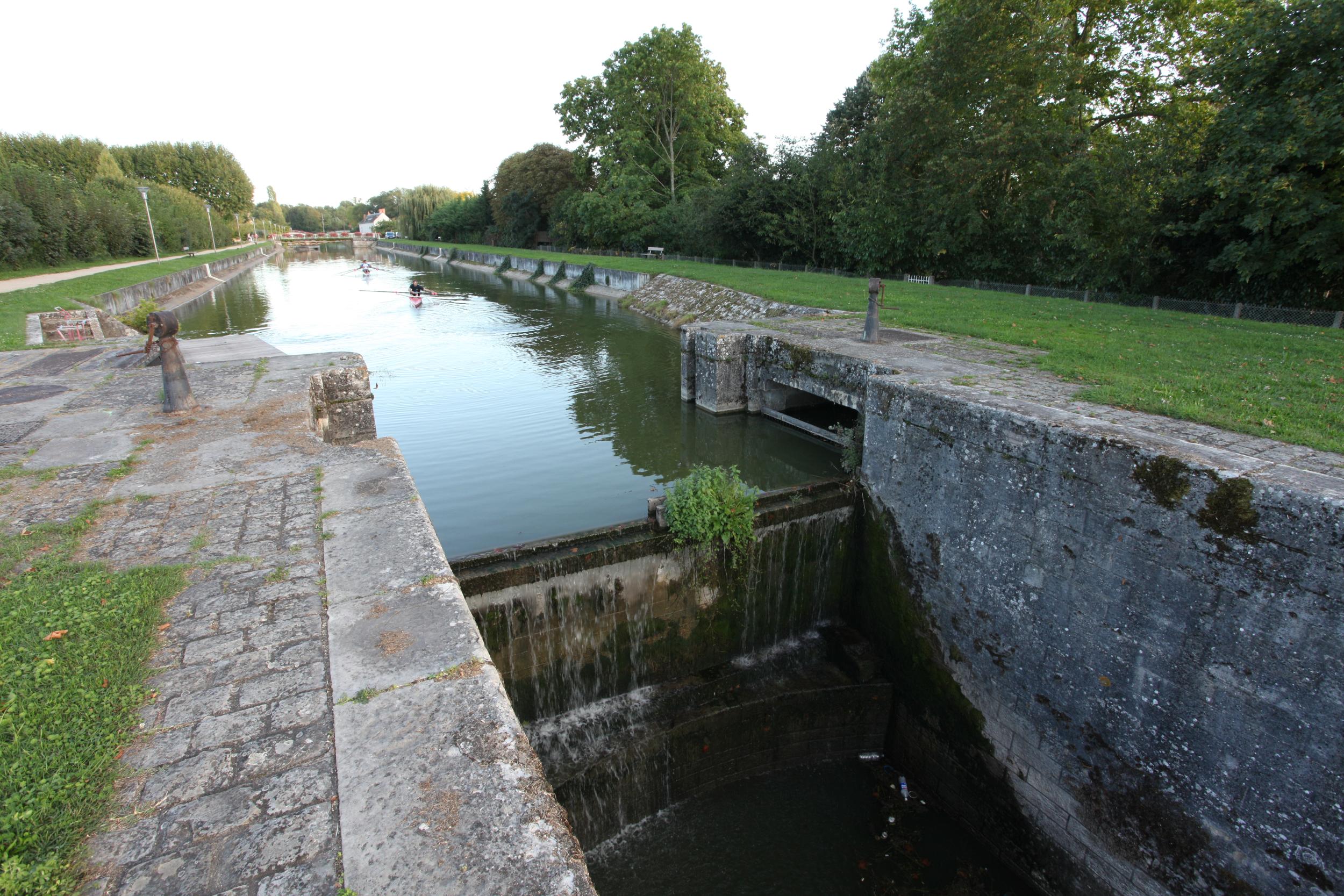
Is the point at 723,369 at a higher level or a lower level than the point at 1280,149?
lower

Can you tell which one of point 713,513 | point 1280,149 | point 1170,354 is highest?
point 1280,149

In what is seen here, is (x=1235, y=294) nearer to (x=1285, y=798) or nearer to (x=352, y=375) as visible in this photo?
(x=1285, y=798)

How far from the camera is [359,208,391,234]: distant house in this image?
139125mm

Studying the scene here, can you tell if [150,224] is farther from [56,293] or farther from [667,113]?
[667,113]

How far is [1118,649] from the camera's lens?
225 inches

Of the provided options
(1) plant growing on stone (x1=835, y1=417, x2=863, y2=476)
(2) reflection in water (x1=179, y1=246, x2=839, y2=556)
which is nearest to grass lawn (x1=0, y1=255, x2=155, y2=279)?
(2) reflection in water (x1=179, y1=246, x2=839, y2=556)

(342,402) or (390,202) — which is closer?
(342,402)

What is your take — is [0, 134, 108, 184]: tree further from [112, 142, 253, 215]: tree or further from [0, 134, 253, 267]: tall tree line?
[112, 142, 253, 215]: tree

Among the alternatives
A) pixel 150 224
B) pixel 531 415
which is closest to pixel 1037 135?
pixel 531 415

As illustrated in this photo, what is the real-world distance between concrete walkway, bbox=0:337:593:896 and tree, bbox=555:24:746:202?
44.4 meters

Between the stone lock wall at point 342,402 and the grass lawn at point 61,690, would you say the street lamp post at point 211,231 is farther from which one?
the grass lawn at point 61,690

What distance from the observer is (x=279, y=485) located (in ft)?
17.0

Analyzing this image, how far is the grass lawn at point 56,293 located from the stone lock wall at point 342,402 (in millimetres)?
7623

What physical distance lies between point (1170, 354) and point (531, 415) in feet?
37.4
